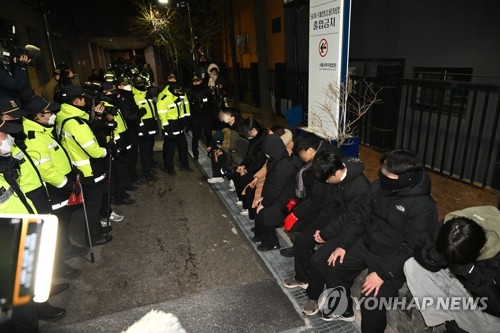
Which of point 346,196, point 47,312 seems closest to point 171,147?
point 47,312

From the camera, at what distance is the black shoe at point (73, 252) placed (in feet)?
15.4

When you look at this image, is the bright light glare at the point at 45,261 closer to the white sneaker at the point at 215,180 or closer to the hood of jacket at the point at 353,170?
the hood of jacket at the point at 353,170

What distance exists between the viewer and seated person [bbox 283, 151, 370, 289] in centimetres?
335

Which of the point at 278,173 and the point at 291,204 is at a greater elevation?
the point at 278,173

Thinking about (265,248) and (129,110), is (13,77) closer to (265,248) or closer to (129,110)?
(129,110)

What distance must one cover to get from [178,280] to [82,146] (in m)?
2.29

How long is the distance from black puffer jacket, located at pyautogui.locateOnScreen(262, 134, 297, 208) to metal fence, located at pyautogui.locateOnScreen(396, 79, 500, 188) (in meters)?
2.50

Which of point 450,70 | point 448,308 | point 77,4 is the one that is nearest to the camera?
point 448,308

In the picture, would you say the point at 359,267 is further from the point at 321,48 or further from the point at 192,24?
the point at 192,24

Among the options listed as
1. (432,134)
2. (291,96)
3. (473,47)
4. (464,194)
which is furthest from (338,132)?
(291,96)

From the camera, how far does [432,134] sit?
688 cm

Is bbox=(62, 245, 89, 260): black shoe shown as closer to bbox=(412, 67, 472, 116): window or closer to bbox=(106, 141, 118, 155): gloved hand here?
bbox=(106, 141, 118, 155): gloved hand

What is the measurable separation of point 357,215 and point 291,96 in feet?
27.8

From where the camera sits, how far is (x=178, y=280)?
13.7 ft
